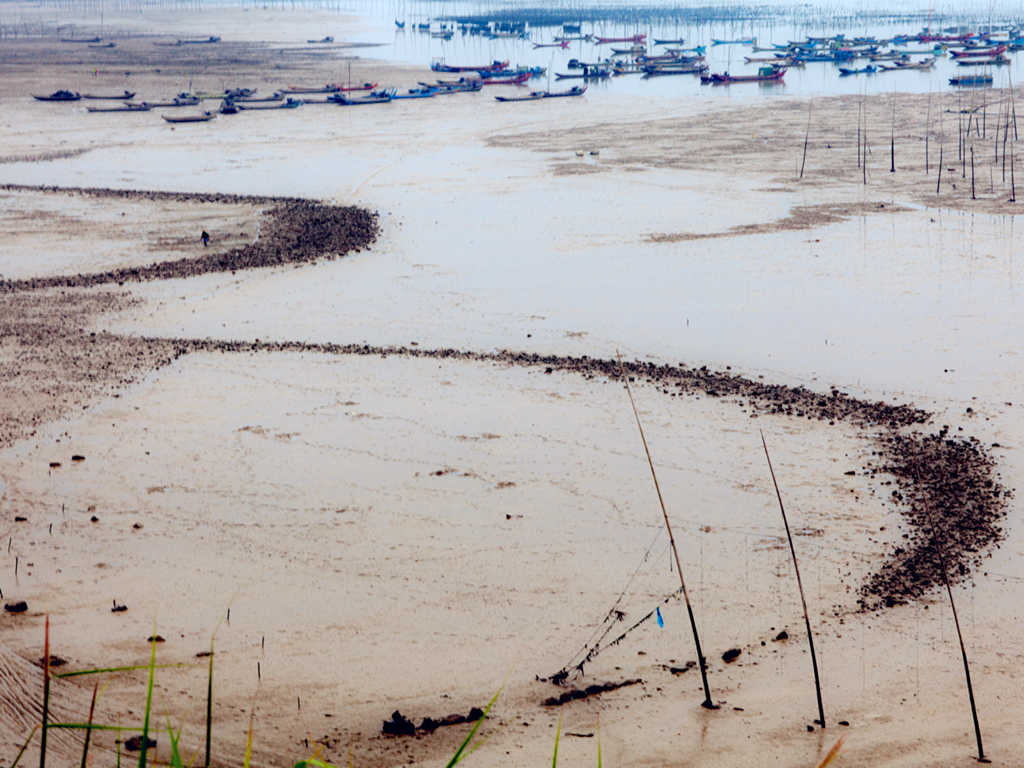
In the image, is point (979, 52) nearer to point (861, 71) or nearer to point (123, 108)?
point (861, 71)

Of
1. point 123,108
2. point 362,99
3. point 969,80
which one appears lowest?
point 123,108

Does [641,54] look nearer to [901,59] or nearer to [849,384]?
[901,59]

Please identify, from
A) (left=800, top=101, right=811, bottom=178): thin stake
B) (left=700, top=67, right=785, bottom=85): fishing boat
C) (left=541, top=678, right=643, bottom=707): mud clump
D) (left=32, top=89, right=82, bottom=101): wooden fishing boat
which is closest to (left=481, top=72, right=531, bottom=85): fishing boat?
(left=700, top=67, right=785, bottom=85): fishing boat

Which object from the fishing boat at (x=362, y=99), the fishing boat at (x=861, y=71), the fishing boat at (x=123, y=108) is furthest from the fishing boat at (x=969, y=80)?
the fishing boat at (x=123, y=108)

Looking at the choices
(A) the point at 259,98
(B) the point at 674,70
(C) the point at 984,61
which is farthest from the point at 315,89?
(C) the point at 984,61

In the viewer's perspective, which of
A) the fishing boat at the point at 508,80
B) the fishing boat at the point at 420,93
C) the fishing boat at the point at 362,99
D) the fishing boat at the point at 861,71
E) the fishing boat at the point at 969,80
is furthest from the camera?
the fishing boat at the point at 861,71

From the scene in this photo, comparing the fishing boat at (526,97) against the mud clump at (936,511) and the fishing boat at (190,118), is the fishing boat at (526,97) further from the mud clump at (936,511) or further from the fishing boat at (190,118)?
the mud clump at (936,511)

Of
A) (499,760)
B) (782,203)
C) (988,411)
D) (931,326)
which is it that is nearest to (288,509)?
(499,760)

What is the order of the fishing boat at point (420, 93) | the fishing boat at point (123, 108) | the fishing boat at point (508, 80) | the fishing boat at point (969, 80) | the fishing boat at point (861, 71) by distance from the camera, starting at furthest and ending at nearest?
the fishing boat at point (861, 71) < the fishing boat at point (508, 80) < the fishing boat at point (420, 93) < the fishing boat at point (969, 80) < the fishing boat at point (123, 108)

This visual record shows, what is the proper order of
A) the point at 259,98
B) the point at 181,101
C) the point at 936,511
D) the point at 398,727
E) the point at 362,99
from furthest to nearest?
the point at 259,98
the point at 362,99
the point at 181,101
the point at 936,511
the point at 398,727
